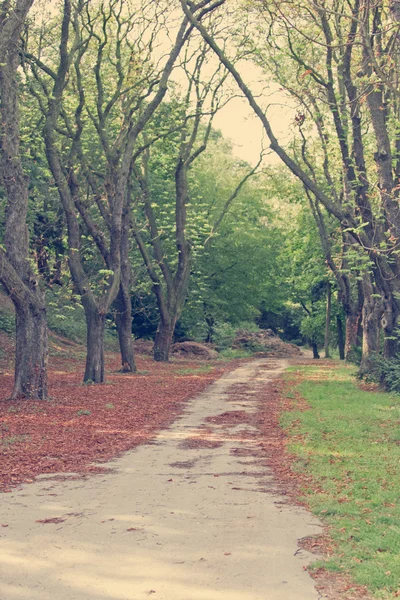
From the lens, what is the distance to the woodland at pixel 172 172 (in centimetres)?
1742

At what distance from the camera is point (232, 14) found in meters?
25.7

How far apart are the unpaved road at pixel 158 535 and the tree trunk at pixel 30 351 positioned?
23.4ft

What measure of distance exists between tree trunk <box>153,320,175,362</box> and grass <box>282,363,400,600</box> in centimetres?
1485

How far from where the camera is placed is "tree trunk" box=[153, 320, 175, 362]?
33750 mm

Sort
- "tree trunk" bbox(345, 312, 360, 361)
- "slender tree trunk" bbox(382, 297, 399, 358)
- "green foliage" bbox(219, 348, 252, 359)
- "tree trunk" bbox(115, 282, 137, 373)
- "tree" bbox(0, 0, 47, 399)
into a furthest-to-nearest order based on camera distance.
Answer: "green foliage" bbox(219, 348, 252, 359) → "tree trunk" bbox(345, 312, 360, 361) → "tree trunk" bbox(115, 282, 137, 373) → "slender tree trunk" bbox(382, 297, 399, 358) → "tree" bbox(0, 0, 47, 399)

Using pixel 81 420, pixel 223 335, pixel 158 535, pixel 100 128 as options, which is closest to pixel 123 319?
pixel 100 128

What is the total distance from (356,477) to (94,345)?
542 inches

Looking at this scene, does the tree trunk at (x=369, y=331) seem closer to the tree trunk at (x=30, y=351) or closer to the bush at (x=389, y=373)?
the bush at (x=389, y=373)

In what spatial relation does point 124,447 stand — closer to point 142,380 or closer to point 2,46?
Answer: point 2,46

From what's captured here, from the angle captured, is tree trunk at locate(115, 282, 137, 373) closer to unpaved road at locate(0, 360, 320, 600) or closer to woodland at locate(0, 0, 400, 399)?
Answer: woodland at locate(0, 0, 400, 399)

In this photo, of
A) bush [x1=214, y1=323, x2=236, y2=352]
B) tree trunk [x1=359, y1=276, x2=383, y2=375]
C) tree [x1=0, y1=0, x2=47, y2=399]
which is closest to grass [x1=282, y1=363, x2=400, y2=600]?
tree trunk [x1=359, y1=276, x2=383, y2=375]

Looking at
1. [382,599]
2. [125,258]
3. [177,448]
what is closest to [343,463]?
[177,448]

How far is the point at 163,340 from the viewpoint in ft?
112

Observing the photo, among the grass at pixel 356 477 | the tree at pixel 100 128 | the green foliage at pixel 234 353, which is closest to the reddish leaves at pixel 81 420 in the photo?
the tree at pixel 100 128
